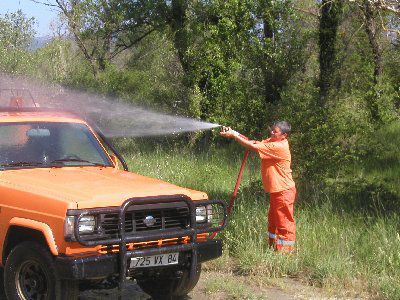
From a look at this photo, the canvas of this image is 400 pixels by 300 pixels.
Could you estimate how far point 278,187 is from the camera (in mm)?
8242

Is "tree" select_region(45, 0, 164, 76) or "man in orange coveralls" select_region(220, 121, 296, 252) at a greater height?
"tree" select_region(45, 0, 164, 76)

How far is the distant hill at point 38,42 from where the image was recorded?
34.2 m

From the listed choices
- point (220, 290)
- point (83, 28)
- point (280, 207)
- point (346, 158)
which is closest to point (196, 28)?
point (83, 28)

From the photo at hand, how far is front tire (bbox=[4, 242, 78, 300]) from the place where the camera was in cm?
568

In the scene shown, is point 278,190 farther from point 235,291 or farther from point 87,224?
point 87,224

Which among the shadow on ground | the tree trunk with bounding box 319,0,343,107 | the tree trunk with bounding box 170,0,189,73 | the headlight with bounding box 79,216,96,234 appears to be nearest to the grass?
the shadow on ground

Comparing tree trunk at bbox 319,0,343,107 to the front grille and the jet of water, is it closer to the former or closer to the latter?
the jet of water

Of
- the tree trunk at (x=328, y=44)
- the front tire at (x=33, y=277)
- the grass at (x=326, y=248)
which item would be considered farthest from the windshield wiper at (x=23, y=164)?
the tree trunk at (x=328, y=44)

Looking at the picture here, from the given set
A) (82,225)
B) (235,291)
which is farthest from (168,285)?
(82,225)

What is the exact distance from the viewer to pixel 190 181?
13.3m

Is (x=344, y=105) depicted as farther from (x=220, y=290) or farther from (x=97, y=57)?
(x=97, y=57)

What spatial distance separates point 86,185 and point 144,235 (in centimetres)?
77

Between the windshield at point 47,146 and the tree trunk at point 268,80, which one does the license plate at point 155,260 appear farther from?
the tree trunk at point 268,80

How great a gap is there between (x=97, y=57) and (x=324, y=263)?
2322 centimetres
